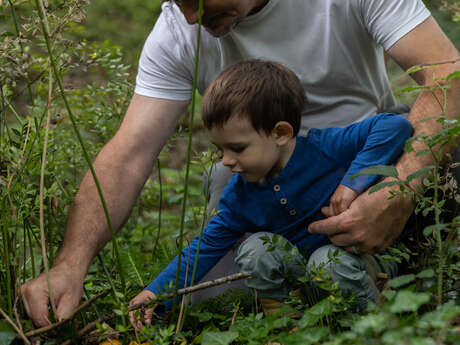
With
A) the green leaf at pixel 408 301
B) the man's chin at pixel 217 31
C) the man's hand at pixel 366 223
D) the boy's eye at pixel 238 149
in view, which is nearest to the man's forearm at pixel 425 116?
the man's hand at pixel 366 223

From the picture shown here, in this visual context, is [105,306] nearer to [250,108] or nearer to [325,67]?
[250,108]

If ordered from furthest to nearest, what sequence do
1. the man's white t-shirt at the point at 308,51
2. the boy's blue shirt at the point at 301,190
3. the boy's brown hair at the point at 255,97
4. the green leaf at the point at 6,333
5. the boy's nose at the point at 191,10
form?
the man's white t-shirt at the point at 308,51 → the boy's nose at the point at 191,10 → the boy's blue shirt at the point at 301,190 → the boy's brown hair at the point at 255,97 → the green leaf at the point at 6,333

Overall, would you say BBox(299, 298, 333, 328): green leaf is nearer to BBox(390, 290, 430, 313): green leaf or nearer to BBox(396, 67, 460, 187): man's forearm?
BBox(390, 290, 430, 313): green leaf

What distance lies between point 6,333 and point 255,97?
1.05 meters

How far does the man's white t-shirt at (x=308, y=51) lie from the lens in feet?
7.73

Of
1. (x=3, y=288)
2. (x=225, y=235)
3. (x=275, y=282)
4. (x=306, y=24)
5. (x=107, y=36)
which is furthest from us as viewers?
(x=107, y=36)

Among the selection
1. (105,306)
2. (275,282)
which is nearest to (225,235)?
(275,282)

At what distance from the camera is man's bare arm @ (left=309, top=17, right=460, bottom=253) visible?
189 cm

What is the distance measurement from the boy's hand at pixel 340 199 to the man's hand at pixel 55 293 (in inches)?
35.6

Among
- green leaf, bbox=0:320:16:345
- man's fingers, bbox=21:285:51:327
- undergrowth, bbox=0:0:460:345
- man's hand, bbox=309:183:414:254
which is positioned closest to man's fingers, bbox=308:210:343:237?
man's hand, bbox=309:183:414:254

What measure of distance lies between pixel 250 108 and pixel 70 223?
0.80 metres

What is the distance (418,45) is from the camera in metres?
2.12

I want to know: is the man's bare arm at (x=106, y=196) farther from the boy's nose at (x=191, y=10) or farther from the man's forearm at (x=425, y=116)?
the man's forearm at (x=425, y=116)

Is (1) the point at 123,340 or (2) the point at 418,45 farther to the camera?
(2) the point at 418,45
